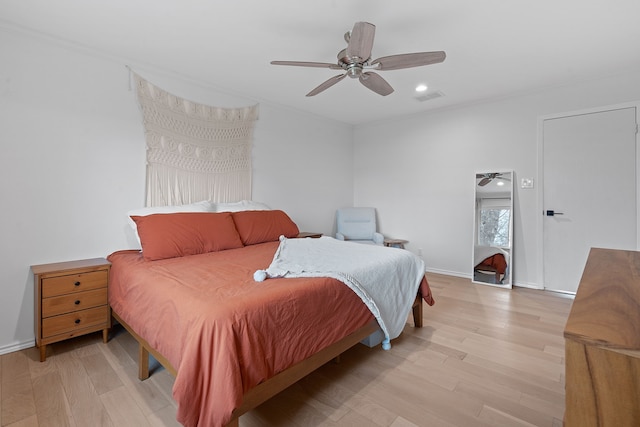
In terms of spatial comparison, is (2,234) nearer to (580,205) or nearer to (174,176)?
(174,176)

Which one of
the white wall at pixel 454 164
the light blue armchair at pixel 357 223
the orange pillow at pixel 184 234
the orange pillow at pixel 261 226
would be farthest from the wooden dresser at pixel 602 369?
the light blue armchair at pixel 357 223

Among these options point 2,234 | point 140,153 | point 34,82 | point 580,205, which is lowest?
point 2,234

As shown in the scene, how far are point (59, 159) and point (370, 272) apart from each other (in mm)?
2556

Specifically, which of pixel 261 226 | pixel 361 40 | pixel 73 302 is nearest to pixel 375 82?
pixel 361 40

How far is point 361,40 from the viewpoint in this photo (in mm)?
1822

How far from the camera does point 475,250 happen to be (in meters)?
3.88

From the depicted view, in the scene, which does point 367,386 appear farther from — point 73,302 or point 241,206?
point 241,206

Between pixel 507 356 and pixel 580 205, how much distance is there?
2.22 metres

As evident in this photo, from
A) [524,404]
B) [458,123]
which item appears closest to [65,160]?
[524,404]

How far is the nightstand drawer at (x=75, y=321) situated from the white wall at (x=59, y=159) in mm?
439

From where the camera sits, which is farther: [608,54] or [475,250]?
[475,250]

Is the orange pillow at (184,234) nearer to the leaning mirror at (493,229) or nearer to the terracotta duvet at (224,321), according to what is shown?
the terracotta duvet at (224,321)

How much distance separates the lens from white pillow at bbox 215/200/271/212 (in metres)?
3.16

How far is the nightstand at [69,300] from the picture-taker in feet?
6.45
